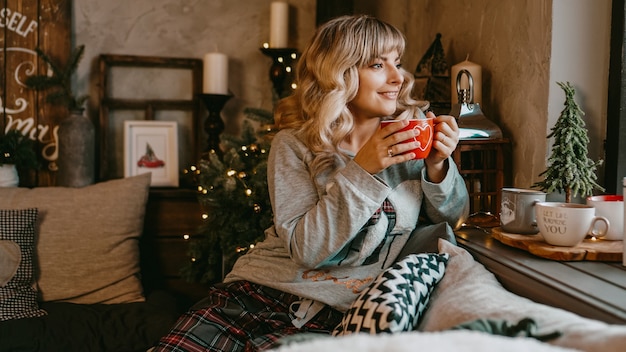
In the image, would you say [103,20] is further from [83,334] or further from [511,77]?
[511,77]

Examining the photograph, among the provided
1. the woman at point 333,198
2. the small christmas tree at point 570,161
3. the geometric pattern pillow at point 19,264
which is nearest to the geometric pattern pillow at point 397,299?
the woman at point 333,198

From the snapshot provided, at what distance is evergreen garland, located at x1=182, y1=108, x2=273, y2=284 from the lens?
2371 mm

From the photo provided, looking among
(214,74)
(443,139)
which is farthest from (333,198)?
(214,74)

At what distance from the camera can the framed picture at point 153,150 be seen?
2.91 m

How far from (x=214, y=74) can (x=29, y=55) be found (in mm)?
802

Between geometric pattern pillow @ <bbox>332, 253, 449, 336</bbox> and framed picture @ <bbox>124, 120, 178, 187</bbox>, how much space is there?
1762 mm

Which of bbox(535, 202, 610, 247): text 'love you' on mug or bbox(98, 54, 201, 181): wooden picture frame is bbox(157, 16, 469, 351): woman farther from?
bbox(98, 54, 201, 181): wooden picture frame

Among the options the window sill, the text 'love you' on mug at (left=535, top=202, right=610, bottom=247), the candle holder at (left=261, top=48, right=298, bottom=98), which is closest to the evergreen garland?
the candle holder at (left=261, top=48, right=298, bottom=98)

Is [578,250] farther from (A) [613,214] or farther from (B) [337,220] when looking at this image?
(B) [337,220]

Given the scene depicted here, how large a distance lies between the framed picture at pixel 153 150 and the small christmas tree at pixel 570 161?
182cm

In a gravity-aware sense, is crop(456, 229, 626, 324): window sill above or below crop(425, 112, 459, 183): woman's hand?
below

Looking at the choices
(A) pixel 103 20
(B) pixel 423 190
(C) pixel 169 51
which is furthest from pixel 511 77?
(A) pixel 103 20

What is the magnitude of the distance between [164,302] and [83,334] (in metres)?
0.39

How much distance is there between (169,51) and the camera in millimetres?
3000
